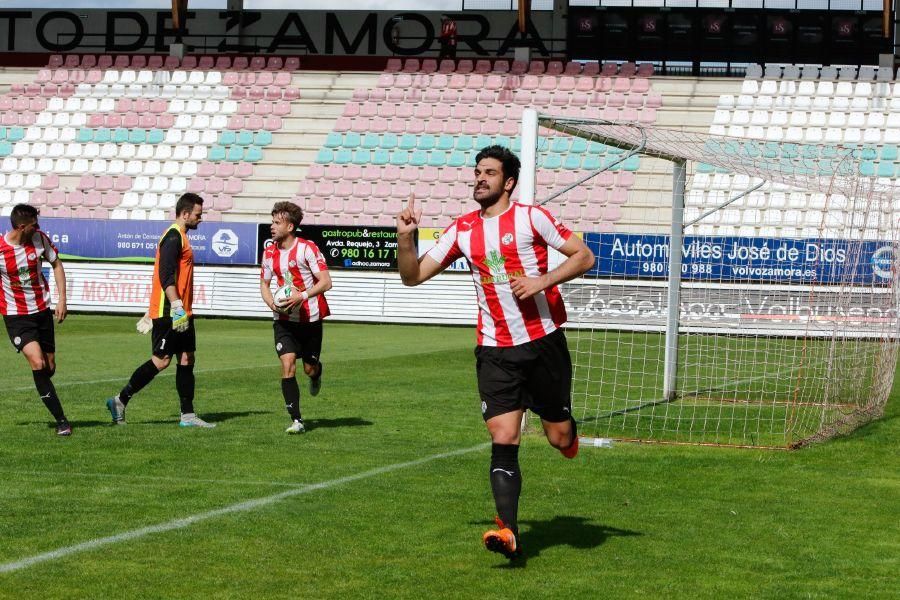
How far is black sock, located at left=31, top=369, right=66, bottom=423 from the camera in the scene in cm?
1077

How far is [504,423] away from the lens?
6387mm

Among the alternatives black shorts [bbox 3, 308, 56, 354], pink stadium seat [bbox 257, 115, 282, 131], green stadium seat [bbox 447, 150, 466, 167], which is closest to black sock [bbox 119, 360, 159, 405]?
black shorts [bbox 3, 308, 56, 354]

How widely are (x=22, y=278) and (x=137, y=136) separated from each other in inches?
1155

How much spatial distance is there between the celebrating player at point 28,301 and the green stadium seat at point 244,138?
2779 centimetres

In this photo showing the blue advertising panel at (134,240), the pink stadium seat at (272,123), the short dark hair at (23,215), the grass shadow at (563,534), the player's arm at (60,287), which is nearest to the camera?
the grass shadow at (563,534)

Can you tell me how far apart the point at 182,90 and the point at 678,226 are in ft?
93.7

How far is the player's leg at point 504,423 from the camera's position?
6191 mm

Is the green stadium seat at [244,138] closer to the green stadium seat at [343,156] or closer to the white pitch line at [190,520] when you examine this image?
the green stadium seat at [343,156]

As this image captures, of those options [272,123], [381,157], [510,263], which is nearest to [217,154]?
[272,123]

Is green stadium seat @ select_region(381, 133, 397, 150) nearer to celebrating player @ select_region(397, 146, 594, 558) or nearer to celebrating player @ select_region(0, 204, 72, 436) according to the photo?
celebrating player @ select_region(0, 204, 72, 436)

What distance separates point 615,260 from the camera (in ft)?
102

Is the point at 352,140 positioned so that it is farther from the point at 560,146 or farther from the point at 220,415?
the point at 220,415

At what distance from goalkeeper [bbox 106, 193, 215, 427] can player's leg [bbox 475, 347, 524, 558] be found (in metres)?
5.09

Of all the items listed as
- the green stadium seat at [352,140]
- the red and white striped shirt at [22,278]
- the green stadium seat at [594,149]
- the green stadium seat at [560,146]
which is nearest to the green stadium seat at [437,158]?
the green stadium seat at [352,140]
